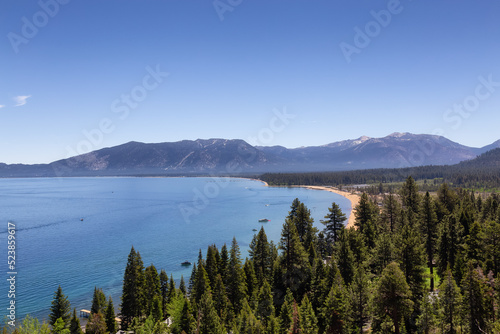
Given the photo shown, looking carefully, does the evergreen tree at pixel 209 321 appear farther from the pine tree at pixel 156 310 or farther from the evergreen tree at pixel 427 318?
the evergreen tree at pixel 427 318

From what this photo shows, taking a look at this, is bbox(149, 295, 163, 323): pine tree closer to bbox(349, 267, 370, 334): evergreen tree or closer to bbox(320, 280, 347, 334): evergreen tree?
bbox(320, 280, 347, 334): evergreen tree

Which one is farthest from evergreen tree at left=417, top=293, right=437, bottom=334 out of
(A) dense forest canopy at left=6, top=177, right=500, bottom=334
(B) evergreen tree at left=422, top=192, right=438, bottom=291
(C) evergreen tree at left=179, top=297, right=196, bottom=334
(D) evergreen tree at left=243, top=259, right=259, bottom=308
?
(C) evergreen tree at left=179, top=297, right=196, bottom=334

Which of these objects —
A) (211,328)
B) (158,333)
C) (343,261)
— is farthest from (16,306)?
(343,261)

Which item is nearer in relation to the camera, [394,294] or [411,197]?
[394,294]

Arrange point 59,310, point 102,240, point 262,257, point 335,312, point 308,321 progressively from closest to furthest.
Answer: point 308,321, point 335,312, point 59,310, point 262,257, point 102,240

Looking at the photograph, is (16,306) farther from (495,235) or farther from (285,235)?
(495,235)

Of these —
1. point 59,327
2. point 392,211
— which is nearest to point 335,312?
point 392,211

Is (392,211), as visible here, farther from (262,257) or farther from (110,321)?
(110,321)
